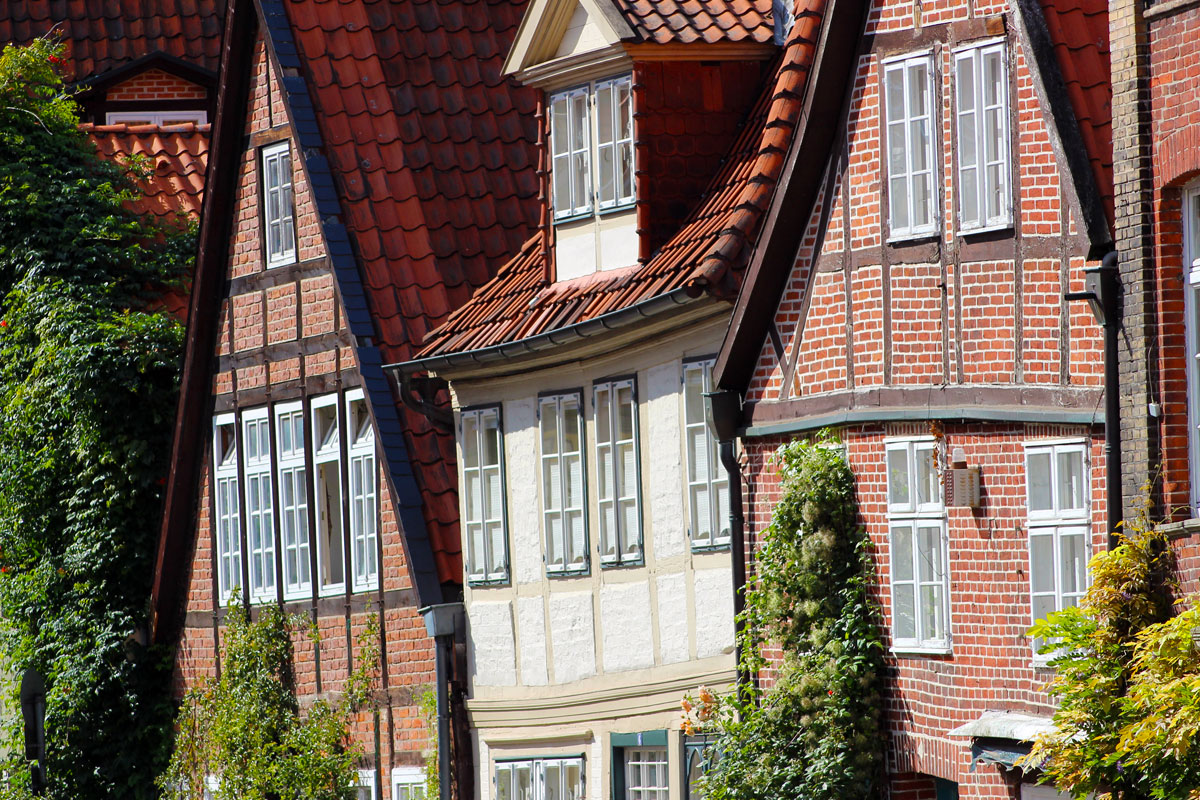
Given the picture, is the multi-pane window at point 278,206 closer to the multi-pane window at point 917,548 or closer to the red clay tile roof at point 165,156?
the red clay tile roof at point 165,156

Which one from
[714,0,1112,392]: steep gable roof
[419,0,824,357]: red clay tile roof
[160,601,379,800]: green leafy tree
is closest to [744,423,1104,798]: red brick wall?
[714,0,1112,392]: steep gable roof

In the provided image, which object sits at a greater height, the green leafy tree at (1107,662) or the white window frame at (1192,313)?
the white window frame at (1192,313)

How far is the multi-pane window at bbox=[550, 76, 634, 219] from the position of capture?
18.7 meters

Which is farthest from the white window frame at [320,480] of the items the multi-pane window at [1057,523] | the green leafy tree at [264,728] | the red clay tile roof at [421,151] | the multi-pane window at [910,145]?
the multi-pane window at [1057,523]

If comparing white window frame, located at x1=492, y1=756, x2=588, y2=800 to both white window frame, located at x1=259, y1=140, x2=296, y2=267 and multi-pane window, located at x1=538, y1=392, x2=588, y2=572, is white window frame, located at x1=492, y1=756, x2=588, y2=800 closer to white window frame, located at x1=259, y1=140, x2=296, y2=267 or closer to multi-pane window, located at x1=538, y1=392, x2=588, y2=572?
multi-pane window, located at x1=538, y1=392, x2=588, y2=572

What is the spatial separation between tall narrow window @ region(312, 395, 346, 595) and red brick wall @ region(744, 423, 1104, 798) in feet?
27.3

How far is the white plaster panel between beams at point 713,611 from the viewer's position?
17.0 metres

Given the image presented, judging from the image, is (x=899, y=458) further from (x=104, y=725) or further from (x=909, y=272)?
(x=104, y=725)

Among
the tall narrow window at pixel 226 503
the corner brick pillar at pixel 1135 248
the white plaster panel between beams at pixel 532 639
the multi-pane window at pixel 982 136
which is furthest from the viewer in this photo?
the tall narrow window at pixel 226 503

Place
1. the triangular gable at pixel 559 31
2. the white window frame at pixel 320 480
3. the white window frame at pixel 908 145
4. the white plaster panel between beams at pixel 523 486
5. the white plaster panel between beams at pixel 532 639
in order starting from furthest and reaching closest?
1. the white window frame at pixel 320 480
2. the white plaster panel between beams at pixel 523 486
3. the white plaster panel between beams at pixel 532 639
4. the triangular gable at pixel 559 31
5. the white window frame at pixel 908 145

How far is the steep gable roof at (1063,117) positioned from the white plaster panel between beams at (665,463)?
209cm

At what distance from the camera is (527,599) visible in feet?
65.1

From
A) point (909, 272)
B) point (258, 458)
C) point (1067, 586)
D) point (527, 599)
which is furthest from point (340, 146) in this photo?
point (1067, 586)

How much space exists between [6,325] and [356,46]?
6.04m
